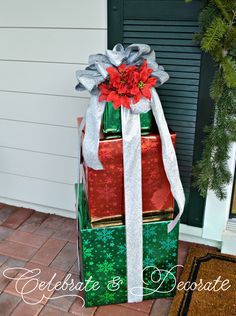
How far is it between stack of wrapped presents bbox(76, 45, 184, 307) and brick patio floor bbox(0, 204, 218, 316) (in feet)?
0.16

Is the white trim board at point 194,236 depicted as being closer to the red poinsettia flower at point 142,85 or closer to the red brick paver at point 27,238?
the red brick paver at point 27,238

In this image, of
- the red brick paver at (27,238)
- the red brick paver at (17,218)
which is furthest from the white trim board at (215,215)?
the red brick paver at (17,218)

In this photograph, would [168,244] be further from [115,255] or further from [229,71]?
[229,71]

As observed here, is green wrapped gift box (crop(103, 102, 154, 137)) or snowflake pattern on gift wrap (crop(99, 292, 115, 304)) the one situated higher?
green wrapped gift box (crop(103, 102, 154, 137))

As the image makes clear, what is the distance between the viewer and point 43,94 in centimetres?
177

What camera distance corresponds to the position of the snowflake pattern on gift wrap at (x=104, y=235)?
51.9 inches

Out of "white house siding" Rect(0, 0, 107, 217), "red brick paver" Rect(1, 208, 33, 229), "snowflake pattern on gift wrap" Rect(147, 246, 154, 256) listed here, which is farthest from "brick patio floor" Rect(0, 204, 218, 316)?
"snowflake pattern on gift wrap" Rect(147, 246, 154, 256)

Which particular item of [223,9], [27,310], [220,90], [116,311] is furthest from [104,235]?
[223,9]

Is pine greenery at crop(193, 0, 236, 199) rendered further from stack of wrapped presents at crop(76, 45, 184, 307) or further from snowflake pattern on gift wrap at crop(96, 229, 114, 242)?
snowflake pattern on gift wrap at crop(96, 229, 114, 242)

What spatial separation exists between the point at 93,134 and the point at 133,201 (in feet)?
0.94

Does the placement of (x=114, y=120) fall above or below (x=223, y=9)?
below

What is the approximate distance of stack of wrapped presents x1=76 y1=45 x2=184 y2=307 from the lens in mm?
1199

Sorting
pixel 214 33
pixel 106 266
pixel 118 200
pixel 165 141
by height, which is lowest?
pixel 106 266

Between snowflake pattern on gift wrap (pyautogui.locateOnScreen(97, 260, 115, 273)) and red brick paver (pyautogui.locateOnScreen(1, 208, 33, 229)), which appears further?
red brick paver (pyautogui.locateOnScreen(1, 208, 33, 229))
